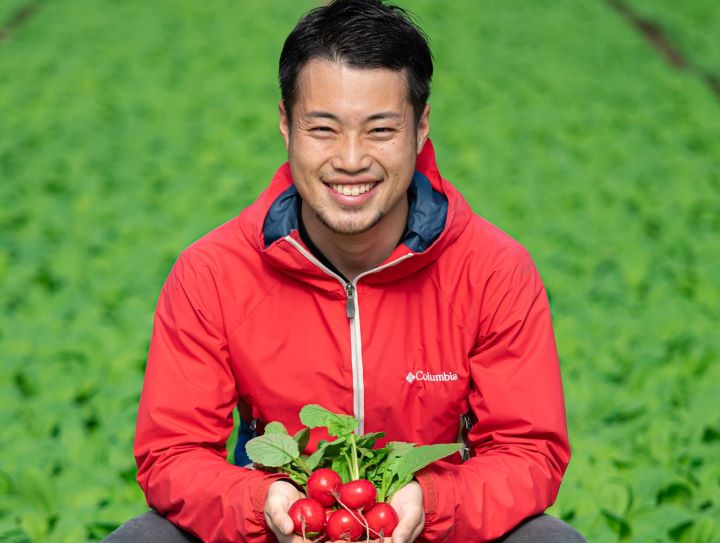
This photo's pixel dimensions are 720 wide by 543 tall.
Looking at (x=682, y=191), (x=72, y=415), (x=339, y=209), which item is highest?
(x=339, y=209)

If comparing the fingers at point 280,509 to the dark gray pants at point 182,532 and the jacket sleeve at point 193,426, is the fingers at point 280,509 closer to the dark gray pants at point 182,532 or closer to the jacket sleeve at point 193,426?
the jacket sleeve at point 193,426

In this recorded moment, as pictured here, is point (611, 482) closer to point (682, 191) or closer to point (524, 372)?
point (524, 372)

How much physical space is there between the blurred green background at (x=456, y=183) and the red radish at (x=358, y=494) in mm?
1833

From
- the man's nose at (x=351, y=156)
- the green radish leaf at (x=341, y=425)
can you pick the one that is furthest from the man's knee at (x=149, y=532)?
the man's nose at (x=351, y=156)

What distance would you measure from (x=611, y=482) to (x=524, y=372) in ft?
6.09

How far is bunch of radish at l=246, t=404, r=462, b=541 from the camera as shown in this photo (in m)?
2.78

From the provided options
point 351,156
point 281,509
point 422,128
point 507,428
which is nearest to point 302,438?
point 281,509

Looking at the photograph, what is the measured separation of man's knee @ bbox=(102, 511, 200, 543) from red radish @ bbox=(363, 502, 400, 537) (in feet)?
2.05

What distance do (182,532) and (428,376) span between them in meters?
0.91

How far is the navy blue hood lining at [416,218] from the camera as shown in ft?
10.7

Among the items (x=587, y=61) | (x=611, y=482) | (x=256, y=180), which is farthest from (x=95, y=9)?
(x=611, y=482)

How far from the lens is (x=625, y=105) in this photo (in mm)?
13219

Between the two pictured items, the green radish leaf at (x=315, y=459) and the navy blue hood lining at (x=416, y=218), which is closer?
the green radish leaf at (x=315, y=459)

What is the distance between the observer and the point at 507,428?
318cm
